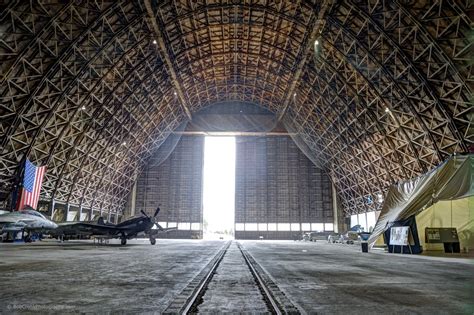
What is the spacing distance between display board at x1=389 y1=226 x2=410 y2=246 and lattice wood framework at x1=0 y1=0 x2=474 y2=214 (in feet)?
27.7

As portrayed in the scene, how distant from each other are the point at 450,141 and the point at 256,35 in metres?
19.8

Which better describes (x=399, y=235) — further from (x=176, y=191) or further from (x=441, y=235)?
(x=176, y=191)

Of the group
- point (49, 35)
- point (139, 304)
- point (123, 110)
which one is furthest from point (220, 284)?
point (123, 110)

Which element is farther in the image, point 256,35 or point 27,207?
point 256,35

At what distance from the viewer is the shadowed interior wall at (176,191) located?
4275 centimetres

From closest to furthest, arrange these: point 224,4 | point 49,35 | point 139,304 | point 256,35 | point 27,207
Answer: point 139,304, point 49,35, point 27,207, point 224,4, point 256,35

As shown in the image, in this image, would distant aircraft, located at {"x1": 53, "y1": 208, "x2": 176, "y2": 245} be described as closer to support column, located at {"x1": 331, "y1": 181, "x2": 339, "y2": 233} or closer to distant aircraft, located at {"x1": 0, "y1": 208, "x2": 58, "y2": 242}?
distant aircraft, located at {"x1": 0, "y1": 208, "x2": 58, "y2": 242}

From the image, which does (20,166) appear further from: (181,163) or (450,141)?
(450,141)

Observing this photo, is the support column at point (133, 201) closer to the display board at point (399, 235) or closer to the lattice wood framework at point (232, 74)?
the lattice wood framework at point (232, 74)

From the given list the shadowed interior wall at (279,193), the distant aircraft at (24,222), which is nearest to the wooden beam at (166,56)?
the shadowed interior wall at (279,193)

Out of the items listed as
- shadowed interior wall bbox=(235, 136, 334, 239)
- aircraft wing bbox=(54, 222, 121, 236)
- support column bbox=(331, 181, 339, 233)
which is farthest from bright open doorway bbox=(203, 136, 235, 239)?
aircraft wing bbox=(54, 222, 121, 236)

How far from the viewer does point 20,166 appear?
22.9 m

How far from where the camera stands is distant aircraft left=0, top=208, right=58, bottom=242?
19805 millimetres

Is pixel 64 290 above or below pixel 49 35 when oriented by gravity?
below
